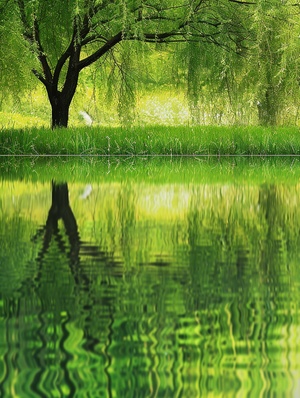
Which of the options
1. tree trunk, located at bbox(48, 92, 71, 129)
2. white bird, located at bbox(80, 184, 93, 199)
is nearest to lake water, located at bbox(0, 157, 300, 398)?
white bird, located at bbox(80, 184, 93, 199)

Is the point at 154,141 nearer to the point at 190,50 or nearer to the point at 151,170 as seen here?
the point at 190,50

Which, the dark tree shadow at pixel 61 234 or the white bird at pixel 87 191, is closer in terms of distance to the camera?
the dark tree shadow at pixel 61 234

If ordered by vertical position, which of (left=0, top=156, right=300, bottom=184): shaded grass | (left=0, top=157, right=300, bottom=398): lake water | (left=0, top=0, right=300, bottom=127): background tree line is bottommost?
(left=0, top=157, right=300, bottom=398): lake water

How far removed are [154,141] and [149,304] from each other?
12629 mm

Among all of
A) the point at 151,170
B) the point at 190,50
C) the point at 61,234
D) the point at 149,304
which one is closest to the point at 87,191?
the point at 61,234

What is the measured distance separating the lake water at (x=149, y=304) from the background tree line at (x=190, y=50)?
960 centimetres

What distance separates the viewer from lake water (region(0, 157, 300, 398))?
72.6 inches

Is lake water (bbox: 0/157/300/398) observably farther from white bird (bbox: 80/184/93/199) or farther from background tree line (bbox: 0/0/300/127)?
background tree line (bbox: 0/0/300/127)

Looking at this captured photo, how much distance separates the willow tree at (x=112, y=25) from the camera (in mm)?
14820

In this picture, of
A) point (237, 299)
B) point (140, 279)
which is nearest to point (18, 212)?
point (140, 279)

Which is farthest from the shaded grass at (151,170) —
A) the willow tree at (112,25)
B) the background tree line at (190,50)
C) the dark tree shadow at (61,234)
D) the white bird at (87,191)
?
the dark tree shadow at (61,234)

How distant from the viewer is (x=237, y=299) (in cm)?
275

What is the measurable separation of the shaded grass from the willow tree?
2.05 meters

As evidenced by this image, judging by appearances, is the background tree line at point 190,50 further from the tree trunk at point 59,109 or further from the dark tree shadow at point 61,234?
the dark tree shadow at point 61,234
